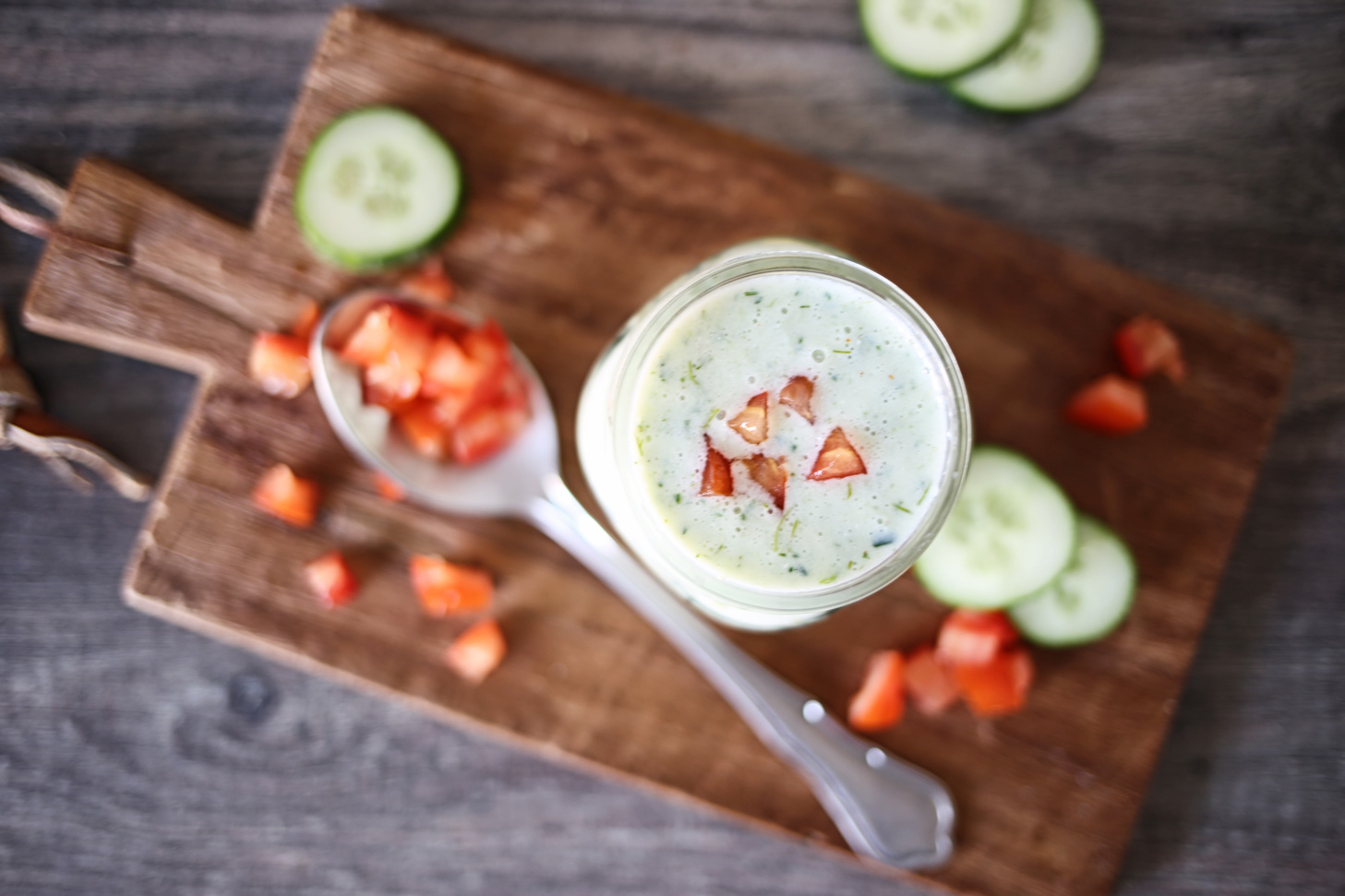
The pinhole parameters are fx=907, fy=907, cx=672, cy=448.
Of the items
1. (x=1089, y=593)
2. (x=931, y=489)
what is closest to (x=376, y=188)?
(x=931, y=489)

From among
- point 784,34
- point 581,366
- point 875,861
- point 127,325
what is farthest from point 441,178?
point 875,861

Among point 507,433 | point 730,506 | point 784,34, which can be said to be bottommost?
point 507,433

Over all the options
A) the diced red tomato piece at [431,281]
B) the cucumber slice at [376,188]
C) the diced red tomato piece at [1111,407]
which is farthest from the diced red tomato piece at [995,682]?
the cucumber slice at [376,188]

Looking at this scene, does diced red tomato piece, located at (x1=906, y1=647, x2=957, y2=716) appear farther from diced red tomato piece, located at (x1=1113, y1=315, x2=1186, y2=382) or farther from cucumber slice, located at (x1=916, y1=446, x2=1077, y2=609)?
diced red tomato piece, located at (x1=1113, y1=315, x2=1186, y2=382)

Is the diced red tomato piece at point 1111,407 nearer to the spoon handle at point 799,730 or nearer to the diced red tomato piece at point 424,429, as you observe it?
the spoon handle at point 799,730

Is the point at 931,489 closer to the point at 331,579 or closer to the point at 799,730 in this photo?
the point at 799,730

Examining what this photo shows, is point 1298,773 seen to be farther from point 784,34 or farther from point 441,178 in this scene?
point 441,178
